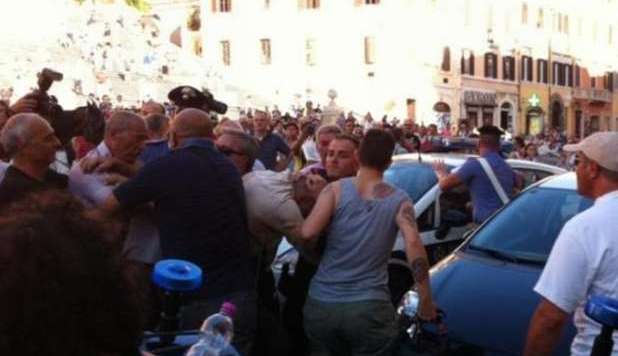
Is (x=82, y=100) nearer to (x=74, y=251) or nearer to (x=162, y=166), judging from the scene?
(x=162, y=166)

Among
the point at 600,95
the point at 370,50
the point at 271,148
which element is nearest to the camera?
the point at 271,148

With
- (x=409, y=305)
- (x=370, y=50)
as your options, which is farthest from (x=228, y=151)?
(x=370, y=50)

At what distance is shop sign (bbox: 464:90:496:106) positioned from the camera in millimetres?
52594

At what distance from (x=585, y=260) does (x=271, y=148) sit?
24.7 feet

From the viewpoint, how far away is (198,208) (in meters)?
4.14

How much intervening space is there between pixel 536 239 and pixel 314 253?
5.75 feet

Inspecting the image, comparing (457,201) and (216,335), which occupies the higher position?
(216,335)

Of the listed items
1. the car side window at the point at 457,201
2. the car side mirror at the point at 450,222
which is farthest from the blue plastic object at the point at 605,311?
the car side window at the point at 457,201

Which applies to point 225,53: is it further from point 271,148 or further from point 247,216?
point 247,216

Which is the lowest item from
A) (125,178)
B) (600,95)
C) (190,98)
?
(125,178)

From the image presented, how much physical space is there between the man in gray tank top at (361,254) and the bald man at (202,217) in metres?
0.40

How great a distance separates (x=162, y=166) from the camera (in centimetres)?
415

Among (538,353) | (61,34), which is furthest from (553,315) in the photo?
(61,34)

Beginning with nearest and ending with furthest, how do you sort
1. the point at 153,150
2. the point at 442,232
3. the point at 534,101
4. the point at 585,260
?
the point at 585,260 < the point at 153,150 < the point at 442,232 < the point at 534,101
